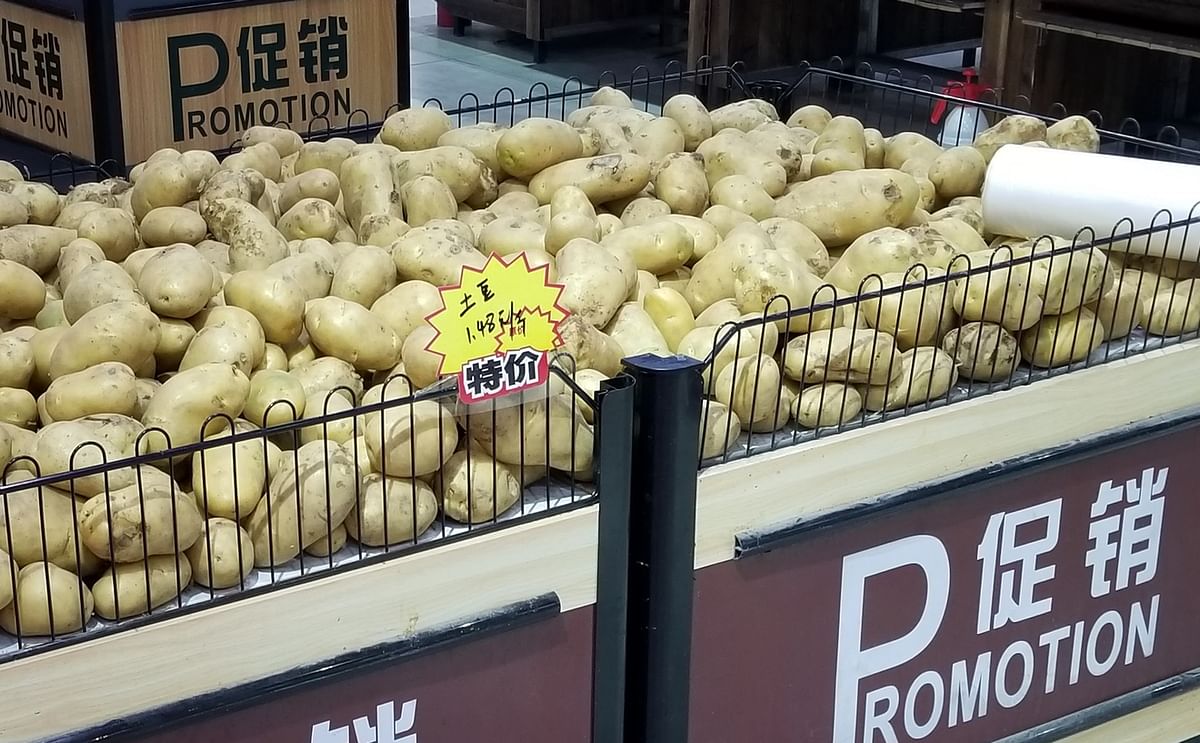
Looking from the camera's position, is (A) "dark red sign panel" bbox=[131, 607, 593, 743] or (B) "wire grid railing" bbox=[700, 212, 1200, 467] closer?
Answer: (A) "dark red sign panel" bbox=[131, 607, 593, 743]

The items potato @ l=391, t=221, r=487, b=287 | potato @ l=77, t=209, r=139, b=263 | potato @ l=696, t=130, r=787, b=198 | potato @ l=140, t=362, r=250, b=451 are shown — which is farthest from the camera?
potato @ l=696, t=130, r=787, b=198

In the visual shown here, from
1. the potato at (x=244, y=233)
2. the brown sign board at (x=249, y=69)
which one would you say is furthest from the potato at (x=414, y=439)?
the brown sign board at (x=249, y=69)

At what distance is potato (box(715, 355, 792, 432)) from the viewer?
→ 4.99 feet

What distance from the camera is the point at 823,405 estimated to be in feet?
Result: 5.16

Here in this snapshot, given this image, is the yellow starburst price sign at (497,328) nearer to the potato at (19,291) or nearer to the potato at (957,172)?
A: the potato at (19,291)

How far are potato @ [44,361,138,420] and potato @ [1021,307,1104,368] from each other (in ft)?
3.47

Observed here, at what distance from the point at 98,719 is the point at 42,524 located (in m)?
0.17

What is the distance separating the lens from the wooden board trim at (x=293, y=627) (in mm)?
1168

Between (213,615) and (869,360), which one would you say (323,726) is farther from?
(869,360)

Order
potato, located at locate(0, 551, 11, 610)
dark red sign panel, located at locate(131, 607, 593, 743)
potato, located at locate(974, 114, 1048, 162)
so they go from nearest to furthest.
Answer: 1. potato, located at locate(0, 551, 11, 610)
2. dark red sign panel, located at locate(131, 607, 593, 743)
3. potato, located at locate(974, 114, 1048, 162)

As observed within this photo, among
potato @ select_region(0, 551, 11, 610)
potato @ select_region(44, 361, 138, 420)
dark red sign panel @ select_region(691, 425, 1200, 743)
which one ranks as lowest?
dark red sign panel @ select_region(691, 425, 1200, 743)

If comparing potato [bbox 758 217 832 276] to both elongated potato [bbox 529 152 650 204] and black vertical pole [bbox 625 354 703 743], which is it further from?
black vertical pole [bbox 625 354 703 743]

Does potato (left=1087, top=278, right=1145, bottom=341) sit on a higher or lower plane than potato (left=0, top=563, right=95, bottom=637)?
higher

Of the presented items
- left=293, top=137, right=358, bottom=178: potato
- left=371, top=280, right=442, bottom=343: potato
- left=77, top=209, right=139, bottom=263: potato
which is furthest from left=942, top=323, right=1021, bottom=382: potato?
left=77, top=209, right=139, bottom=263: potato
